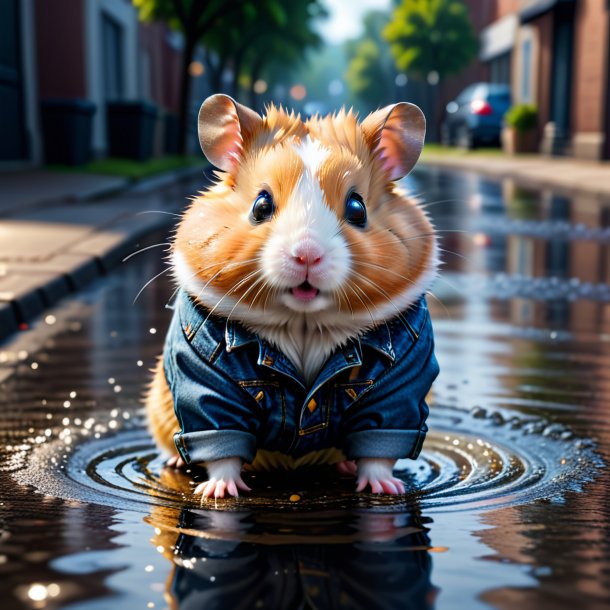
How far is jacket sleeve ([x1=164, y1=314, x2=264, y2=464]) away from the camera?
297cm

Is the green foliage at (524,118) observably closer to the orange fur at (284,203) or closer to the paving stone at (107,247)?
the paving stone at (107,247)

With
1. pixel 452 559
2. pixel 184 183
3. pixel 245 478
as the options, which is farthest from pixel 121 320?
pixel 184 183

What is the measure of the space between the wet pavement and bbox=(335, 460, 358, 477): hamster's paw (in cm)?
6

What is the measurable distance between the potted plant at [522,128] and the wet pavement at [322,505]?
2834 centimetres

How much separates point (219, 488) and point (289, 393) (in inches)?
12.9

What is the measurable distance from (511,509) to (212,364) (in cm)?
90

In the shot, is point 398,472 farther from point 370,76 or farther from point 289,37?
point 370,76

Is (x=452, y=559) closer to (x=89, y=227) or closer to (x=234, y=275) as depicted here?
(x=234, y=275)

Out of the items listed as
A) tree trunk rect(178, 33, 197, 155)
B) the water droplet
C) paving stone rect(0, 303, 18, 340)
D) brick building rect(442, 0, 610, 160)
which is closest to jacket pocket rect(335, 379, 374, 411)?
the water droplet

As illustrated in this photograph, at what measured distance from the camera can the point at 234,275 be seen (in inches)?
110

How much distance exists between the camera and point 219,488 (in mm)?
3018

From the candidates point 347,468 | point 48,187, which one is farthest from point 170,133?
point 347,468

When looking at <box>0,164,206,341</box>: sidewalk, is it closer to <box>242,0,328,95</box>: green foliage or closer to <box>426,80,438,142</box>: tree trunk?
<box>242,0,328,95</box>: green foliage

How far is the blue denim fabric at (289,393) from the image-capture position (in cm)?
296
